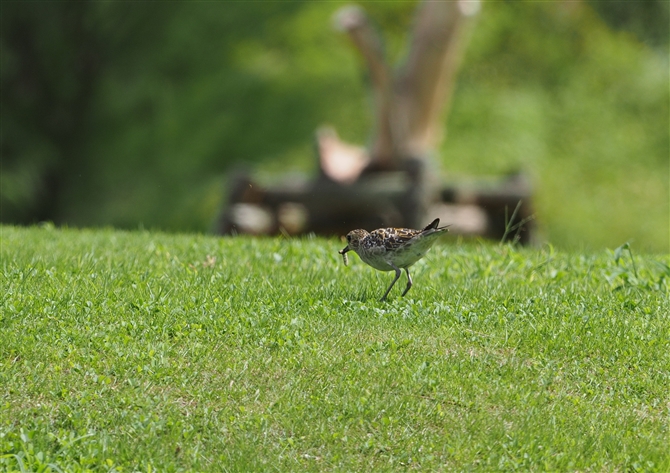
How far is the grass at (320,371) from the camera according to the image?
18.3 feet

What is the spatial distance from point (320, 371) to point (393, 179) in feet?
34.9

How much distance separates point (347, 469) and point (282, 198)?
12098mm

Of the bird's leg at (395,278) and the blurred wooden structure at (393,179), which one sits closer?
the bird's leg at (395,278)

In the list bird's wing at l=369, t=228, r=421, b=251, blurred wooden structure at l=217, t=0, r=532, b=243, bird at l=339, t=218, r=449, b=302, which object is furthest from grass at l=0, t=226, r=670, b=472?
blurred wooden structure at l=217, t=0, r=532, b=243

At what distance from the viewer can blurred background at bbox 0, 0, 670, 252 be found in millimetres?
22484

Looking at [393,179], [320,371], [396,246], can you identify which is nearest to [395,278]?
[396,246]

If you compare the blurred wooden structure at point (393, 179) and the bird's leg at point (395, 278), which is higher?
the bird's leg at point (395, 278)

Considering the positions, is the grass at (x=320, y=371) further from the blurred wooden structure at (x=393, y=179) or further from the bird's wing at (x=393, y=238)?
the blurred wooden structure at (x=393, y=179)

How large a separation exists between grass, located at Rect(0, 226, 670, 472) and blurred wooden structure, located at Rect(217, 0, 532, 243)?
799cm

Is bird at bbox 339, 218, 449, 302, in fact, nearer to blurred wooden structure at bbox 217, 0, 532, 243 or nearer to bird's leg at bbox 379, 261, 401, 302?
bird's leg at bbox 379, 261, 401, 302

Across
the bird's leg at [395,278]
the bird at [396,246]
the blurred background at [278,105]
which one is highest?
the bird at [396,246]

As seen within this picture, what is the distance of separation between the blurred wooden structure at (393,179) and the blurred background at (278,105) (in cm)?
423

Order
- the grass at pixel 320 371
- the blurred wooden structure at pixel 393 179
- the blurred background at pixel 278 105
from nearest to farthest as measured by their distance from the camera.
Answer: the grass at pixel 320 371 → the blurred wooden structure at pixel 393 179 → the blurred background at pixel 278 105

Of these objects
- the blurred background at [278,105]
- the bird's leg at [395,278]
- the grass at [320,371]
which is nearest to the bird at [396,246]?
the bird's leg at [395,278]
